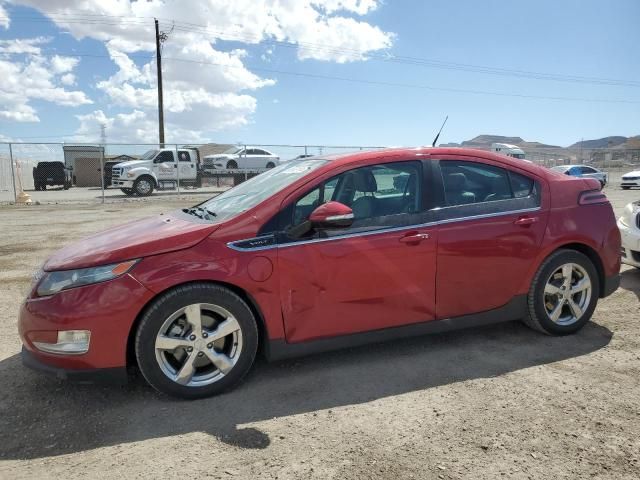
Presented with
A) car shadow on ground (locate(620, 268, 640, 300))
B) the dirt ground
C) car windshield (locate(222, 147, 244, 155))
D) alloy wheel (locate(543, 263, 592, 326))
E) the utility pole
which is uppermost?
the utility pole

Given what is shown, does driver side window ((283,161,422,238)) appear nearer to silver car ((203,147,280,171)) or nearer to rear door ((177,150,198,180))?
rear door ((177,150,198,180))

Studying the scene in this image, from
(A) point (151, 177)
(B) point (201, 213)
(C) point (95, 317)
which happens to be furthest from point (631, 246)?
(A) point (151, 177)

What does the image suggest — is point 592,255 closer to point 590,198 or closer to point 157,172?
point 590,198

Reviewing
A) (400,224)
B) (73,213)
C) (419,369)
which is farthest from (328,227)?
(73,213)

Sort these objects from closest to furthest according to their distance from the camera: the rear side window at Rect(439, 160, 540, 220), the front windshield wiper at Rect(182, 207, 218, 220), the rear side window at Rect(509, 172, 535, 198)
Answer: the front windshield wiper at Rect(182, 207, 218, 220)
the rear side window at Rect(439, 160, 540, 220)
the rear side window at Rect(509, 172, 535, 198)

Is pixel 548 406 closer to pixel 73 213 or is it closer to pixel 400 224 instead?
pixel 400 224

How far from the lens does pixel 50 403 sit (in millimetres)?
3078

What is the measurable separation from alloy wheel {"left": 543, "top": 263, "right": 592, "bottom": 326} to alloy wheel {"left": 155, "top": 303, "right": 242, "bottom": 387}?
2.50m

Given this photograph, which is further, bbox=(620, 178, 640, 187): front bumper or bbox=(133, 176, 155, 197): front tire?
bbox=(620, 178, 640, 187): front bumper

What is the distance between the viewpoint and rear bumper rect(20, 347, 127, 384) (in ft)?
9.57

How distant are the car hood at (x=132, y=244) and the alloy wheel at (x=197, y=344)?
1.33ft

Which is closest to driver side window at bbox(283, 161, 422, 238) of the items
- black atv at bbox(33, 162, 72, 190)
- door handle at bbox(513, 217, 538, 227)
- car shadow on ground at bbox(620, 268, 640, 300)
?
door handle at bbox(513, 217, 538, 227)

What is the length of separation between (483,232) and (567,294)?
997 millimetres

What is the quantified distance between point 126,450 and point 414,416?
1.57 meters
